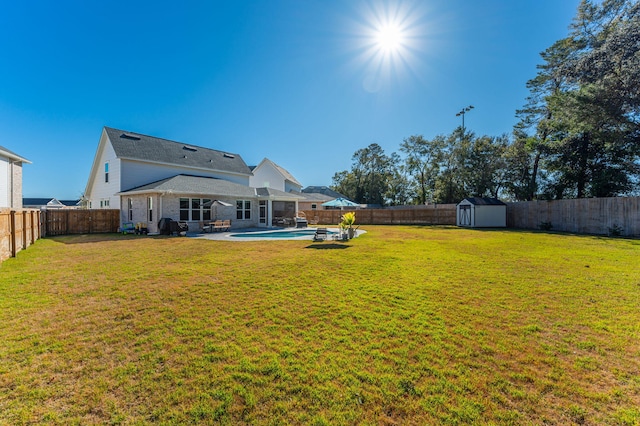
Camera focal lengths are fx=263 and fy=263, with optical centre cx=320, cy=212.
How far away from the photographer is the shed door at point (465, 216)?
2485cm

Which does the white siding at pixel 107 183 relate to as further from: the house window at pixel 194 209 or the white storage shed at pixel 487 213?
the white storage shed at pixel 487 213

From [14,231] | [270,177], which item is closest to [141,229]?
[14,231]

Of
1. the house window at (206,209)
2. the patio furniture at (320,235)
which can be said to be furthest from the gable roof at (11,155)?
the patio furniture at (320,235)

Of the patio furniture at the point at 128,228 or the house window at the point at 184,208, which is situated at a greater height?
the house window at the point at 184,208

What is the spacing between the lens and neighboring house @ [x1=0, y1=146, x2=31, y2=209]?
53.2ft

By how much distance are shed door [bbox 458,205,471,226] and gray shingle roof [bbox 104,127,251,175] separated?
72.5 ft

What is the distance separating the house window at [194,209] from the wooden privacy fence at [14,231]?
6.84m

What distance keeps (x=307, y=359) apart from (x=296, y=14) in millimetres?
15858

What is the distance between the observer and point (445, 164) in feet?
114

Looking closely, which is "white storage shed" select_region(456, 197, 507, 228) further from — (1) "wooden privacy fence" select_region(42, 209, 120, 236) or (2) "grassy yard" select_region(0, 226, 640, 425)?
(1) "wooden privacy fence" select_region(42, 209, 120, 236)

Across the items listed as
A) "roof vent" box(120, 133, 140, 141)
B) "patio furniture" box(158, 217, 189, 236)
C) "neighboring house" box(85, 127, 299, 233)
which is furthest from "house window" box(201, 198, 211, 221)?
"roof vent" box(120, 133, 140, 141)

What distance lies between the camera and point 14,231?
9297 mm

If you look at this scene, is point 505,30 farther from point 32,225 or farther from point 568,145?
point 32,225

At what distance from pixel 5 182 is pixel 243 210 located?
14483 millimetres
